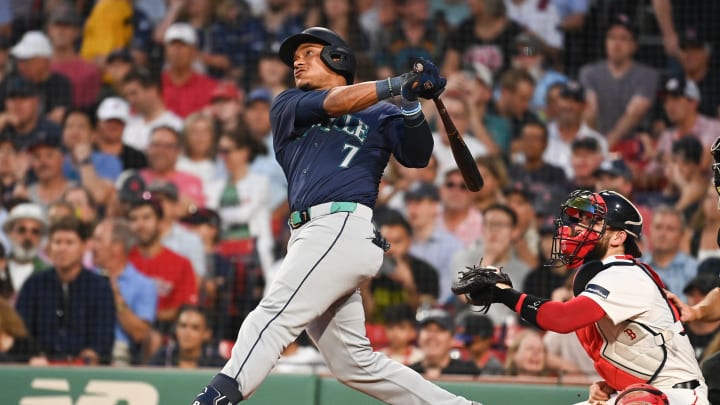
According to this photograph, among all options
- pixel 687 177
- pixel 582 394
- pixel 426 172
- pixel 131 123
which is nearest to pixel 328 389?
pixel 582 394

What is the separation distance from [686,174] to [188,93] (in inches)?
148

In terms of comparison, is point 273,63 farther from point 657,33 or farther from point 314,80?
point 314,80

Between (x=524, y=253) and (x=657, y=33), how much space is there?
2593mm

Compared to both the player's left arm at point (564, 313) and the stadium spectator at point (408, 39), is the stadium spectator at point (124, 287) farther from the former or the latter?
the player's left arm at point (564, 313)

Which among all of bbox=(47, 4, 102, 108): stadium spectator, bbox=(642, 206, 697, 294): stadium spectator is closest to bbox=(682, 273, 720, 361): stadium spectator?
bbox=(642, 206, 697, 294): stadium spectator

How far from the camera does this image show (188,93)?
27.3ft

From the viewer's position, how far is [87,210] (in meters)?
7.23

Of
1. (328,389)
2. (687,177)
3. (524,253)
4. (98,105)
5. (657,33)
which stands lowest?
(328,389)

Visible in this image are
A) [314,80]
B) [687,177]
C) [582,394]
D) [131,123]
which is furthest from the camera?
[131,123]

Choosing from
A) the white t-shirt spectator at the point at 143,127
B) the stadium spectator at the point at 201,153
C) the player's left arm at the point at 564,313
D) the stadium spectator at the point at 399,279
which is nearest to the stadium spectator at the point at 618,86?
the stadium spectator at the point at 399,279

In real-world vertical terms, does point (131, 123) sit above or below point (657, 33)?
below

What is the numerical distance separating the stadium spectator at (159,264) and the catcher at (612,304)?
11.0 ft

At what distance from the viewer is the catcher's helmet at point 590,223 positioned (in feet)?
12.8

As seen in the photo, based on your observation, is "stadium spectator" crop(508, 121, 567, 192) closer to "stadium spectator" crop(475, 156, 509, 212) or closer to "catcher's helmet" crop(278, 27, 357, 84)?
"stadium spectator" crop(475, 156, 509, 212)
